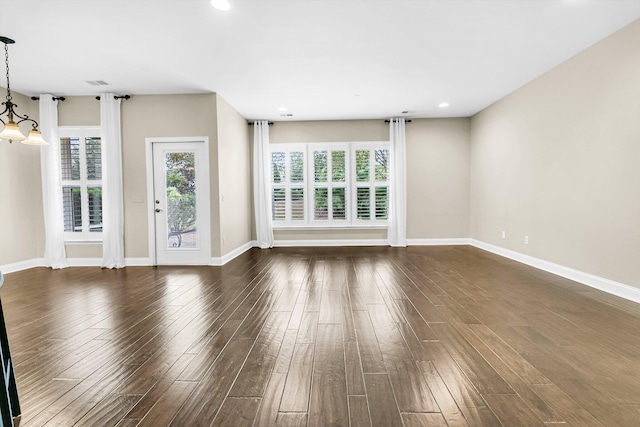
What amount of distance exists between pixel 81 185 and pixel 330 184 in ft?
15.6

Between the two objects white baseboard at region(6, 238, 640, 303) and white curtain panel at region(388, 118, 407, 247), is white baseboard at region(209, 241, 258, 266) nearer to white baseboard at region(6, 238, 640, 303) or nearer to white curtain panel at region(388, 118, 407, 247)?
white baseboard at region(6, 238, 640, 303)

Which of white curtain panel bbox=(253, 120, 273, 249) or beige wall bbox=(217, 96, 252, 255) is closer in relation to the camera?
beige wall bbox=(217, 96, 252, 255)

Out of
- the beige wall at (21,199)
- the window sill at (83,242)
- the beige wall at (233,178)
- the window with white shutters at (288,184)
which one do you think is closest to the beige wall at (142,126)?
the beige wall at (233,178)

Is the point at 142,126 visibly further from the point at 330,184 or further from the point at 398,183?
the point at 398,183

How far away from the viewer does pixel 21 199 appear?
533 centimetres

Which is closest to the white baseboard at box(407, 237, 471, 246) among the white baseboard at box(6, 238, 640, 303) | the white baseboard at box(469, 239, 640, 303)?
the white baseboard at box(6, 238, 640, 303)

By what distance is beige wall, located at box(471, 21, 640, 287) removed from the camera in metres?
3.46

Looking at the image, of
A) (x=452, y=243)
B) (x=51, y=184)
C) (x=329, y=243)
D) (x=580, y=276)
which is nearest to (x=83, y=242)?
(x=51, y=184)

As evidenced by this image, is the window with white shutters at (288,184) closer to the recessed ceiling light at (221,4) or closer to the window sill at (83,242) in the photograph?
the window sill at (83,242)

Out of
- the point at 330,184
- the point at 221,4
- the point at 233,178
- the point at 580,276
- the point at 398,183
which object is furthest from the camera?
the point at 330,184

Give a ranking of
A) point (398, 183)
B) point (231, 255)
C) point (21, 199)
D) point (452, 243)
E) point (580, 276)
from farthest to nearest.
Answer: point (452, 243) → point (398, 183) → point (231, 255) → point (21, 199) → point (580, 276)

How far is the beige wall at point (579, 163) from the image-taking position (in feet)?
11.4

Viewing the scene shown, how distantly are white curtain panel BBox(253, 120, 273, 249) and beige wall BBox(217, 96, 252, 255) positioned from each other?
0.20m

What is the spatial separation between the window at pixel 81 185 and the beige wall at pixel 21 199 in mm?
420
